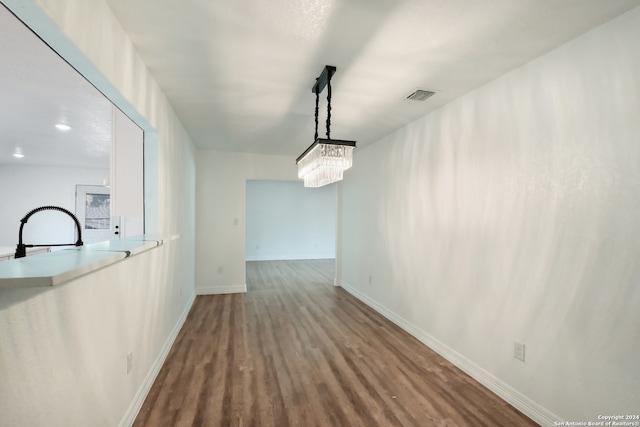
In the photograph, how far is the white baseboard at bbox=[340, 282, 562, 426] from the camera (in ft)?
6.31

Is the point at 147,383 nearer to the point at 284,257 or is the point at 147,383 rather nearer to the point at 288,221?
the point at 284,257

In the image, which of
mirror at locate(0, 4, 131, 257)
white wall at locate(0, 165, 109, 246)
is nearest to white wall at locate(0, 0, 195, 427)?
mirror at locate(0, 4, 131, 257)

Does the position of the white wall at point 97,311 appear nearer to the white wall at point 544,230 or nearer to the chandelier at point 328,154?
the chandelier at point 328,154

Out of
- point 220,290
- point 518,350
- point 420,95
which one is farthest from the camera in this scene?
point 220,290

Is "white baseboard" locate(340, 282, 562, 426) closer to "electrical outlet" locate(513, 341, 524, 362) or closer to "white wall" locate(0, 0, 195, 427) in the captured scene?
"electrical outlet" locate(513, 341, 524, 362)

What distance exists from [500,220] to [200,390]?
2.66m

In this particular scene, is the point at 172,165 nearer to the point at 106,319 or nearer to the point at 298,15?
the point at 106,319

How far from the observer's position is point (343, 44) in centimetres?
183

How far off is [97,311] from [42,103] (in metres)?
2.43

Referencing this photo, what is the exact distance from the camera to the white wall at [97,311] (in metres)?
0.97

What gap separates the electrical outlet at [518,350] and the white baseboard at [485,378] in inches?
9.5

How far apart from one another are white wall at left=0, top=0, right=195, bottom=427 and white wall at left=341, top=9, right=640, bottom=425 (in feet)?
8.54

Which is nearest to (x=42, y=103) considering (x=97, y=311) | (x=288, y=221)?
(x=97, y=311)

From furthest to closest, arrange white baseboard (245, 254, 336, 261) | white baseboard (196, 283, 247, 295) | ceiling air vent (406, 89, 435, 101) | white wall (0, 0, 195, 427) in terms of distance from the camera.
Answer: white baseboard (245, 254, 336, 261) < white baseboard (196, 283, 247, 295) < ceiling air vent (406, 89, 435, 101) < white wall (0, 0, 195, 427)
